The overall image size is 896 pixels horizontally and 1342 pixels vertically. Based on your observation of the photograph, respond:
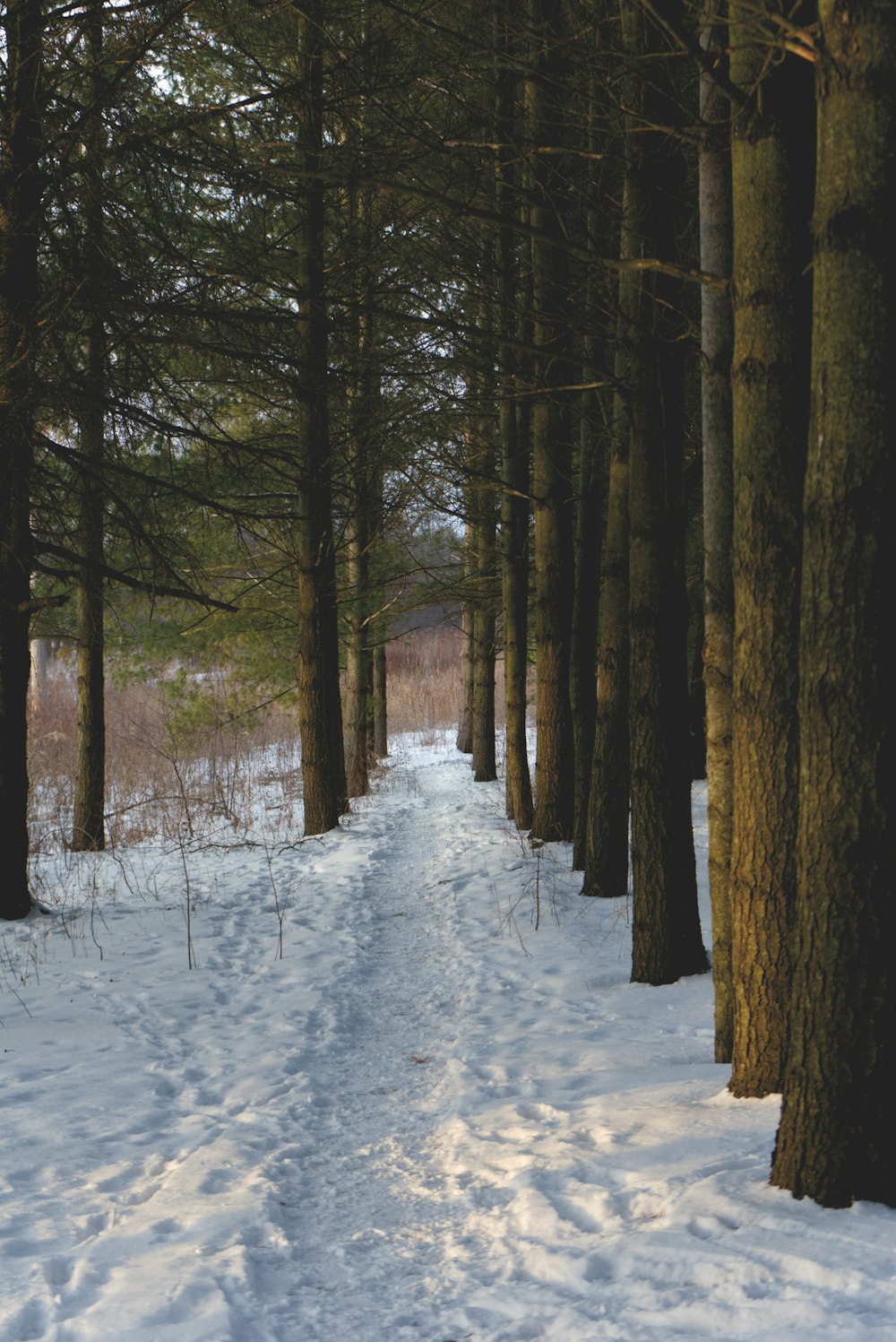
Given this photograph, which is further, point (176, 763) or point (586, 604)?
point (176, 763)

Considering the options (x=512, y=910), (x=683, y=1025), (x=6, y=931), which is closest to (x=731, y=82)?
(x=683, y=1025)

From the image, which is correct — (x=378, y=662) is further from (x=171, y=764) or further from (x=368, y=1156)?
(x=368, y=1156)

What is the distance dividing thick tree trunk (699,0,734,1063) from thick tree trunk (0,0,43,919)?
Answer: 4543mm

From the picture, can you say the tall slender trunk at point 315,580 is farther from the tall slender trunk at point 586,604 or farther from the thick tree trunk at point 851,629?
the thick tree trunk at point 851,629

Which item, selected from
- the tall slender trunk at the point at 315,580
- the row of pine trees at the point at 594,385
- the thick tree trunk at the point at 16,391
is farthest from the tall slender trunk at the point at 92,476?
the tall slender trunk at the point at 315,580

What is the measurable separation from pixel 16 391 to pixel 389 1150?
554 centimetres

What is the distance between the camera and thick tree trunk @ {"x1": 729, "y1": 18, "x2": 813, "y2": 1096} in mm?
3617

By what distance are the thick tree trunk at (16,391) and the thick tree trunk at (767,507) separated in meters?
4.90

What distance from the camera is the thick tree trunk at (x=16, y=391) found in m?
6.84

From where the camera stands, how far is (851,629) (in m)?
2.85

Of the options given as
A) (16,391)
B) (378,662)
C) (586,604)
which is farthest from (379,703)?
(16,391)

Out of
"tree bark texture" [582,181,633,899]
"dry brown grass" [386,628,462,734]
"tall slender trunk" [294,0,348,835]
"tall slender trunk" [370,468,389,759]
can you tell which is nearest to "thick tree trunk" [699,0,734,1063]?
"tree bark texture" [582,181,633,899]

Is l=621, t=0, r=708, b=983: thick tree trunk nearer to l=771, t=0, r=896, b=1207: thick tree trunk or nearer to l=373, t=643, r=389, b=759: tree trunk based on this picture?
l=771, t=0, r=896, b=1207: thick tree trunk

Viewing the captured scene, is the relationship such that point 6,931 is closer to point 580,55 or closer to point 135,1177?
point 135,1177
